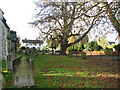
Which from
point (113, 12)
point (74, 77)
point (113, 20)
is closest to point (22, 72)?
point (74, 77)

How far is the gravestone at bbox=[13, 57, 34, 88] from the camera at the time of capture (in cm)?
329

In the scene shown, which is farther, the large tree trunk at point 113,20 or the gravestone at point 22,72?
the large tree trunk at point 113,20

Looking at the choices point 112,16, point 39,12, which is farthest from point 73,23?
point 39,12

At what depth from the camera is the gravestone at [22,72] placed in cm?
329

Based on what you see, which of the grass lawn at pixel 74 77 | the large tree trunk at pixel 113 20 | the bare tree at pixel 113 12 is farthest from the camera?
the large tree trunk at pixel 113 20

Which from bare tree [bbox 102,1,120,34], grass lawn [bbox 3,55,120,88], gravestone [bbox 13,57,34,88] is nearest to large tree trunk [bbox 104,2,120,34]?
bare tree [bbox 102,1,120,34]

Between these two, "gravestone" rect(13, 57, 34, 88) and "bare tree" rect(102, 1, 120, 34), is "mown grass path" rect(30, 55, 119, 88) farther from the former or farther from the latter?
"bare tree" rect(102, 1, 120, 34)

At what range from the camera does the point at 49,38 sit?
1645 centimetres

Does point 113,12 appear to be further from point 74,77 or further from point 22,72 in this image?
point 22,72

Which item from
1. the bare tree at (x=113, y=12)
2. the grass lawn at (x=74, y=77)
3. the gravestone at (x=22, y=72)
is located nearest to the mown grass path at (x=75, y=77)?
the grass lawn at (x=74, y=77)

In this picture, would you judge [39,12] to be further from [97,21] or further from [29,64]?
[29,64]

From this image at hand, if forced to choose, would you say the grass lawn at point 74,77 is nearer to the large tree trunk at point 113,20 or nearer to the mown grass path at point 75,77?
the mown grass path at point 75,77

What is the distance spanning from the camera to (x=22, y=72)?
337cm

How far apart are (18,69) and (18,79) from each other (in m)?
0.33
